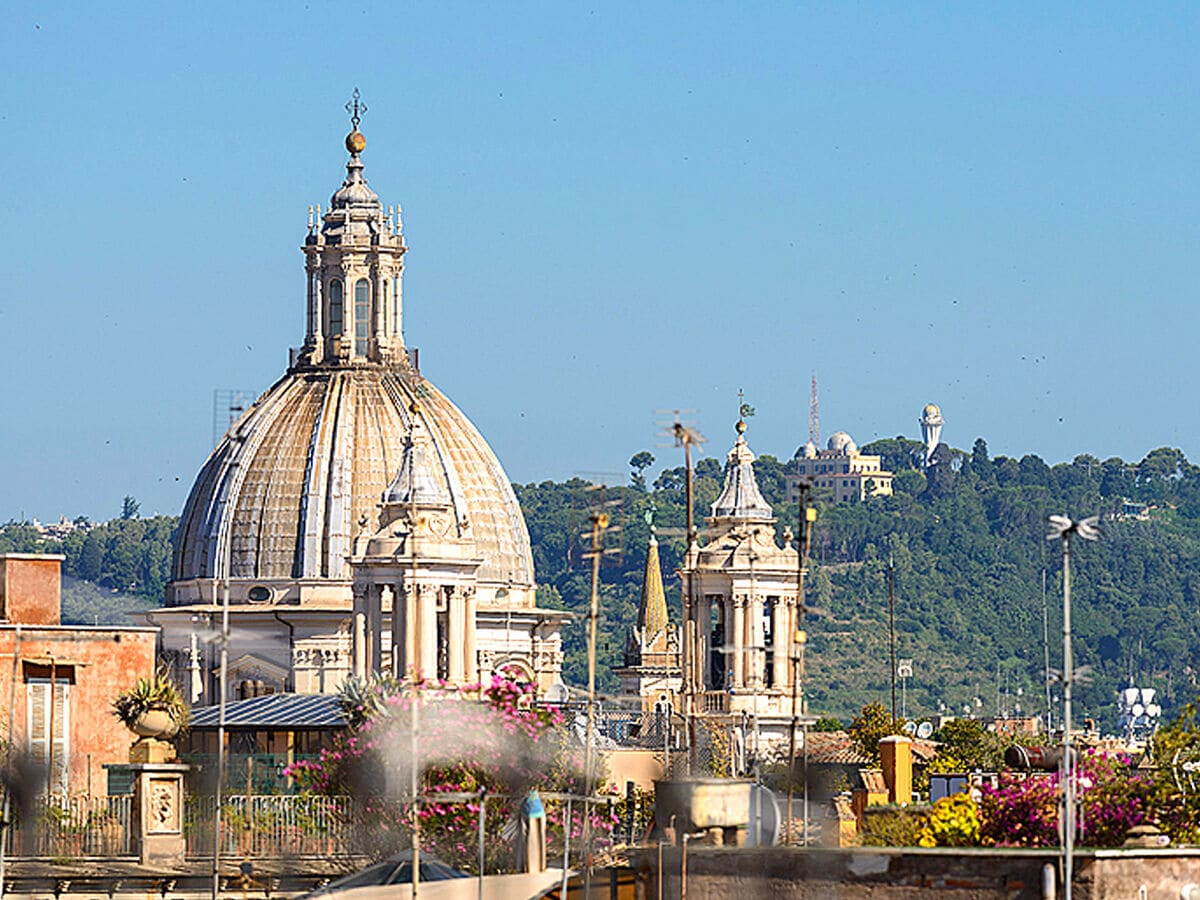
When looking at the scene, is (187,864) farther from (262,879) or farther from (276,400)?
(276,400)

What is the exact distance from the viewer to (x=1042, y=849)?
3834 cm

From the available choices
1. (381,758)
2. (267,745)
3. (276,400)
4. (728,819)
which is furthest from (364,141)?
(728,819)

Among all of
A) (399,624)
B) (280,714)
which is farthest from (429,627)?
(280,714)

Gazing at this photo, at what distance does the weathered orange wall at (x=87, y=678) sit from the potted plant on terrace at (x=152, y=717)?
293 cm

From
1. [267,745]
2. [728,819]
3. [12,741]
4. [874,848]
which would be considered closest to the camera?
[874,848]

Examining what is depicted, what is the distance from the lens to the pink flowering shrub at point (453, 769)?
2096 inches

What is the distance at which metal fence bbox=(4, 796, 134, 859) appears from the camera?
52.2m

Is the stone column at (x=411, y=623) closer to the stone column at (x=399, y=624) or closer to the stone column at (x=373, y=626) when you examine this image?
the stone column at (x=399, y=624)

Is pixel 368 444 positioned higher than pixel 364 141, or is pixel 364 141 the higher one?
pixel 364 141

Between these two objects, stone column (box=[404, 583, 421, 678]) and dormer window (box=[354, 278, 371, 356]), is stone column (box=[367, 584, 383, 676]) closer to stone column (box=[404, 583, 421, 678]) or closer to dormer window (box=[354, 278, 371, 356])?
stone column (box=[404, 583, 421, 678])

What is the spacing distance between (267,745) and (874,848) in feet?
121

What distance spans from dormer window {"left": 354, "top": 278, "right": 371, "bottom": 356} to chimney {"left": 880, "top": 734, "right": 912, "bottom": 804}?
7877cm

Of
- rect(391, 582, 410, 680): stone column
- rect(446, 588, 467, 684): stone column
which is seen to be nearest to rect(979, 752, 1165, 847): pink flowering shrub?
rect(391, 582, 410, 680): stone column

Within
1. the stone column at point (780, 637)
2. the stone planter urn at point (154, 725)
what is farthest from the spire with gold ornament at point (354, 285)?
the stone planter urn at point (154, 725)
